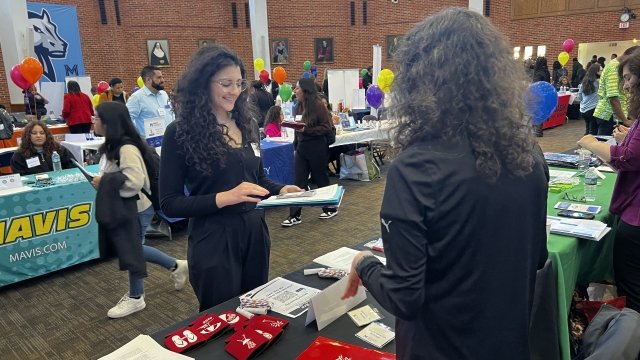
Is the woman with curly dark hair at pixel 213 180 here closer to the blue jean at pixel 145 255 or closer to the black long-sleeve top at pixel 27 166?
the blue jean at pixel 145 255

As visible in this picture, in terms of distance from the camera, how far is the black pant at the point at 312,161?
4500 mm

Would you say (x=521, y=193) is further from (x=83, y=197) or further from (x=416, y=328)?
(x=83, y=197)

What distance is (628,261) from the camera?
6.38 ft

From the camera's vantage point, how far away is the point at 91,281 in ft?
11.3

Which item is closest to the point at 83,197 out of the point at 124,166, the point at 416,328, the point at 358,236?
the point at 124,166

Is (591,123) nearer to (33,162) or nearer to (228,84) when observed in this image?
(228,84)

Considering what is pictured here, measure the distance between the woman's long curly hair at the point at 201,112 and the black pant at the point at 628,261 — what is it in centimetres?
169

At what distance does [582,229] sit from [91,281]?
327cm

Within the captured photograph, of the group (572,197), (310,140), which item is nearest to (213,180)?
(572,197)

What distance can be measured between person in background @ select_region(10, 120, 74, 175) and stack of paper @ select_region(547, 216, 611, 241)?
382 centimetres

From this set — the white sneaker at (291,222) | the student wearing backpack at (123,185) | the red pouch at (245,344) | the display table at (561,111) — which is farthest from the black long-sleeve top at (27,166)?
the display table at (561,111)

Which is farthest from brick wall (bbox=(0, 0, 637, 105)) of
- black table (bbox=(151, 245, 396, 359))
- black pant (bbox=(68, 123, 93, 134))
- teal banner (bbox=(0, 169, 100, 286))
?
black table (bbox=(151, 245, 396, 359))

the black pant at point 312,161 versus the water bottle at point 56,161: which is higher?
the water bottle at point 56,161

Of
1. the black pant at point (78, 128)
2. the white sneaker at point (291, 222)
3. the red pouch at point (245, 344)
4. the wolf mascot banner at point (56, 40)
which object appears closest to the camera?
the red pouch at point (245, 344)
